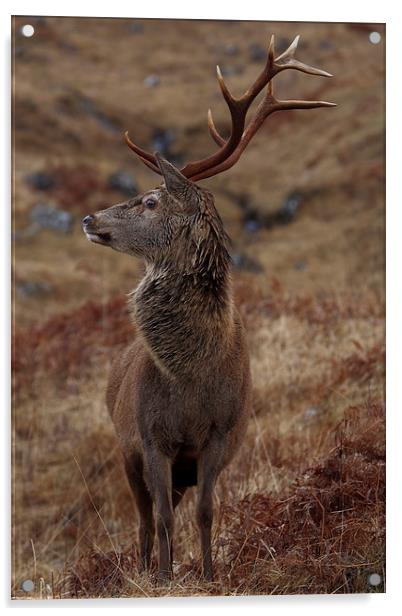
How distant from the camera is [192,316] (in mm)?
4164

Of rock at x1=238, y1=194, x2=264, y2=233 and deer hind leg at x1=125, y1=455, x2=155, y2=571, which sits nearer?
deer hind leg at x1=125, y1=455, x2=155, y2=571

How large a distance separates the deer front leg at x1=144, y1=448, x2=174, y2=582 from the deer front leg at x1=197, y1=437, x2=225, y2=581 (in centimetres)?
11

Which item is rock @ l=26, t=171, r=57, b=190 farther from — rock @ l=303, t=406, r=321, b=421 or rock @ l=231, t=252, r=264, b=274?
rock @ l=303, t=406, r=321, b=421

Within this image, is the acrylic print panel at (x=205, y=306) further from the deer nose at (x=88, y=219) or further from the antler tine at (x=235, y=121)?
the antler tine at (x=235, y=121)

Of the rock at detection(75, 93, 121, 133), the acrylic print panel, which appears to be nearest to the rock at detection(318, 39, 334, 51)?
the acrylic print panel

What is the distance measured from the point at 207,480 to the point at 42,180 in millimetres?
10598

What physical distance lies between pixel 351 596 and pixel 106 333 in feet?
14.3

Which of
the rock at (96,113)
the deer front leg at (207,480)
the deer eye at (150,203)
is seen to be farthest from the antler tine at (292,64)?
the rock at (96,113)

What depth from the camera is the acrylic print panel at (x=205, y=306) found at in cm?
430

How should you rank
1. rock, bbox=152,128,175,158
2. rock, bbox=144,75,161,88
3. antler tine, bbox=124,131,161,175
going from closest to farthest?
antler tine, bbox=124,131,161,175 → rock, bbox=152,128,175,158 → rock, bbox=144,75,161,88

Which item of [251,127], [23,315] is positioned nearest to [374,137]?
[23,315]

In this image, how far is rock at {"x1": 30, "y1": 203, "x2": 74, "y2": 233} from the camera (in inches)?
513

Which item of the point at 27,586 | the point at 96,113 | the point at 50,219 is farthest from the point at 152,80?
the point at 27,586

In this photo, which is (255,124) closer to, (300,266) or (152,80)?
(300,266)
